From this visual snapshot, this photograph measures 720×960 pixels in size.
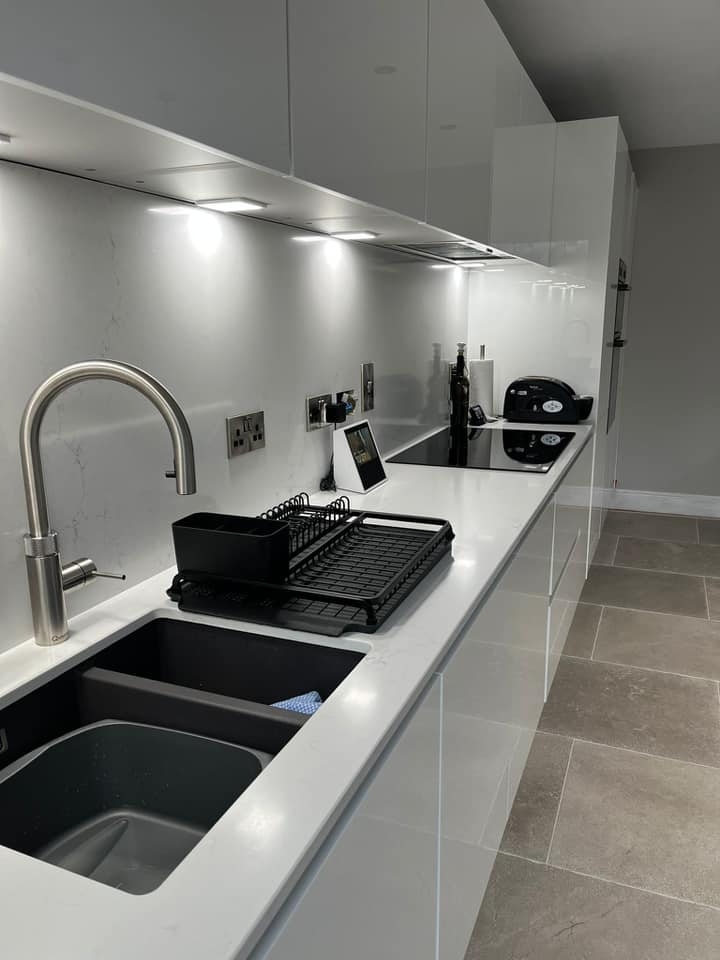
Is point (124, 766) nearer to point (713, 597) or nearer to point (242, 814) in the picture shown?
point (242, 814)

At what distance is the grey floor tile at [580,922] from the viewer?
1693mm

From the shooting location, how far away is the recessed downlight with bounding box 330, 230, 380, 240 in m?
1.98

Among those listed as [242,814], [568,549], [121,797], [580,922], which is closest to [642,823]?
[580,922]

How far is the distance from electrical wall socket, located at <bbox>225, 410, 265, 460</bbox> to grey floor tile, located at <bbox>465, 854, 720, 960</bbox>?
126cm

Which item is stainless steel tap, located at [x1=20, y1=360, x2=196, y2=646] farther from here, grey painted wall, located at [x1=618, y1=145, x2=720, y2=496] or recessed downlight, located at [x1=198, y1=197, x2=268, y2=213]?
grey painted wall, located at [x1=618, y1=145, x2=720, y2=496]

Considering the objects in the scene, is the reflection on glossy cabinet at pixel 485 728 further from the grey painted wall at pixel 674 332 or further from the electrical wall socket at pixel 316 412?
the grey painted wall at pixel 674 332

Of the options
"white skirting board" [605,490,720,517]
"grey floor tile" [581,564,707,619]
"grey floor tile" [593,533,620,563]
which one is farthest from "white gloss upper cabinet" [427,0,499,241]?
"white skirting board" [605,490,720,517]

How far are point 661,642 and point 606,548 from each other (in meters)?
1.24

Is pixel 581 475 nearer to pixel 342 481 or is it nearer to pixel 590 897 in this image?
pixel 342 481

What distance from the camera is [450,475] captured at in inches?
94.4

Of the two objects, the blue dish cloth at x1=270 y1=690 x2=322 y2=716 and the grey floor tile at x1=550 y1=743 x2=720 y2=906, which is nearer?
the blue dish cloth at x1=270 y1=690 x2=322 y2=716

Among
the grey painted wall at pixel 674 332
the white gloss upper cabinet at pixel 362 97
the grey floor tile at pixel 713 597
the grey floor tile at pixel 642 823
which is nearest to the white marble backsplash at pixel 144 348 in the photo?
the white gloss upper cabinet at pixel 362 97

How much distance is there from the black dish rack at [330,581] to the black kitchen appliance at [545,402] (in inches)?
77.6

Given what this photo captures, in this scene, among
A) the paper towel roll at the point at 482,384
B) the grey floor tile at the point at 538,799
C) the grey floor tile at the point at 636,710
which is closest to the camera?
the grey floor tile at the point at 538,799
